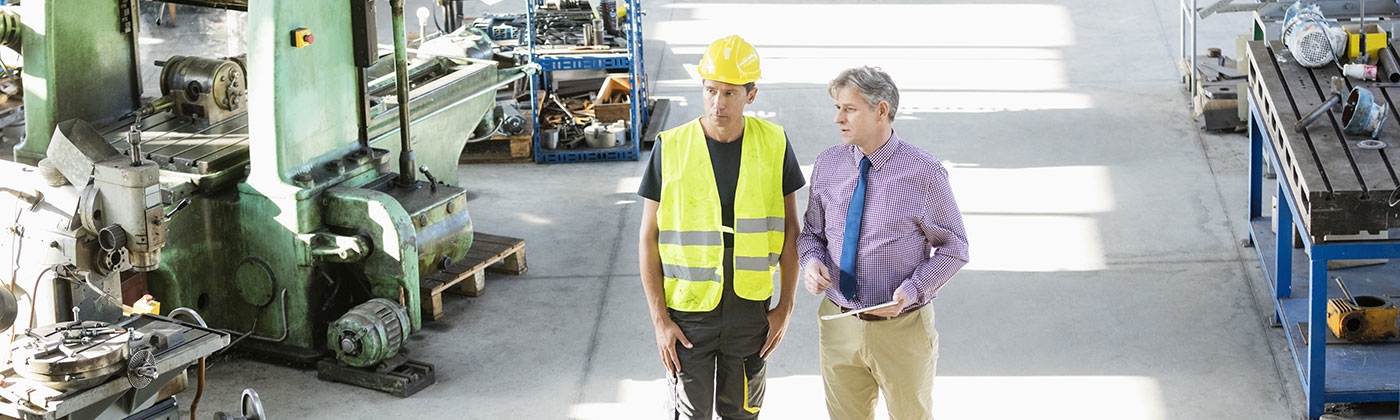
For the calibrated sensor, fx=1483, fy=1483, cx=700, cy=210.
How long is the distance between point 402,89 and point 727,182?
303cm

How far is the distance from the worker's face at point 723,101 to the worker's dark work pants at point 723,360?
506 millimetres

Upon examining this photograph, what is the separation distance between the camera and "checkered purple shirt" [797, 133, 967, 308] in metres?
4.39

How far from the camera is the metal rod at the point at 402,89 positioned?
6914 millimetres

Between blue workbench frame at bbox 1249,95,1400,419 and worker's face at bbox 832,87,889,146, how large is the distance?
215 cm

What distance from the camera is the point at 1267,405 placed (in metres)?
6.15

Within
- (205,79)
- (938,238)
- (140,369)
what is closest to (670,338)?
(938,238)

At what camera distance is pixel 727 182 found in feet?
14.5

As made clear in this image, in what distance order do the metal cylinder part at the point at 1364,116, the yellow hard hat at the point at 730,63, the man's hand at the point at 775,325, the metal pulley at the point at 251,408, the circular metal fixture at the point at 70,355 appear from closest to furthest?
the yellow hard hat at the point at 730,63 → the circular metal fixture at the point at 70,355 → the man's hand at the point at 775,325 → the metal pulley at the point at 251,408 → the metal cylinder part at the point at 1364,116

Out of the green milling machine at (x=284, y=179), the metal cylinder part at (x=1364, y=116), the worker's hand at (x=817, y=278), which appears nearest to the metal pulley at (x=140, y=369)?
the green milling machine at (x=284, y=179)

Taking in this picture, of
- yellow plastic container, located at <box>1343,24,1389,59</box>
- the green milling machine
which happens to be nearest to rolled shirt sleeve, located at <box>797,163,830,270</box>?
the green milling machine

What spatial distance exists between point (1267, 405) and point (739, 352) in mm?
2741

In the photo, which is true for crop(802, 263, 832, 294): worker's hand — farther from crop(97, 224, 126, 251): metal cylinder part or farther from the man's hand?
crop(97, 224, 126, 251): metal cylinder part

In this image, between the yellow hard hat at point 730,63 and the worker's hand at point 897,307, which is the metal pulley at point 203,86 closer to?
the yellow hard hat at point 730,63

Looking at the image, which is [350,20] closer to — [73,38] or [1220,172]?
[73,38]
